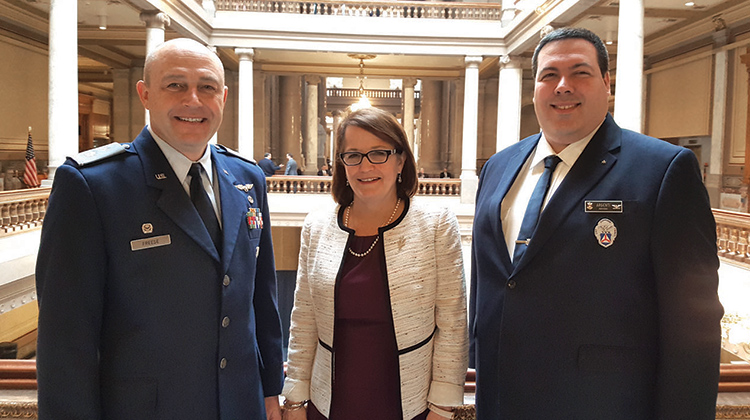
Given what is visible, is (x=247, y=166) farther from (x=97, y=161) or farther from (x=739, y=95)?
(x=739, y=95)

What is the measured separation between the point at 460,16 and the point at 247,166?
14.9 m

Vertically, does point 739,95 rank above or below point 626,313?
above

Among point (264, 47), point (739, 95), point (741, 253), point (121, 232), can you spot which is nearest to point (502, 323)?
point (121, 232)

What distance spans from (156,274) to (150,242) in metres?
0.10

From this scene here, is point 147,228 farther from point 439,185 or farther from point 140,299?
point 439,185

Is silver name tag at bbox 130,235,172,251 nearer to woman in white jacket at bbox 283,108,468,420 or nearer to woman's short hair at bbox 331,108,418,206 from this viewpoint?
woman in white jacket at bbox 283,108,468,420

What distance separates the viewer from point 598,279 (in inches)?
62.3

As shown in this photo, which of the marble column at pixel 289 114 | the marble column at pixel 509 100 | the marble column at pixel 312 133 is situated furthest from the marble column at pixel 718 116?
the marble column at pixel 289 114

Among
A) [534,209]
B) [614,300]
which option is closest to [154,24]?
[534,209]

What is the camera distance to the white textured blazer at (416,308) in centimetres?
176

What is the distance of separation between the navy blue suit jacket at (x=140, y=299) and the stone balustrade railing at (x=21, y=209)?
20.6 feet

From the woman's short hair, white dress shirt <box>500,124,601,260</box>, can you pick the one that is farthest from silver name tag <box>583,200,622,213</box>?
the woman's short hair

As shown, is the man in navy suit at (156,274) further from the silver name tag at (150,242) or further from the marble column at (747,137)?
the marble column at (747,137)

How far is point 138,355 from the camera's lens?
61.0 inches
